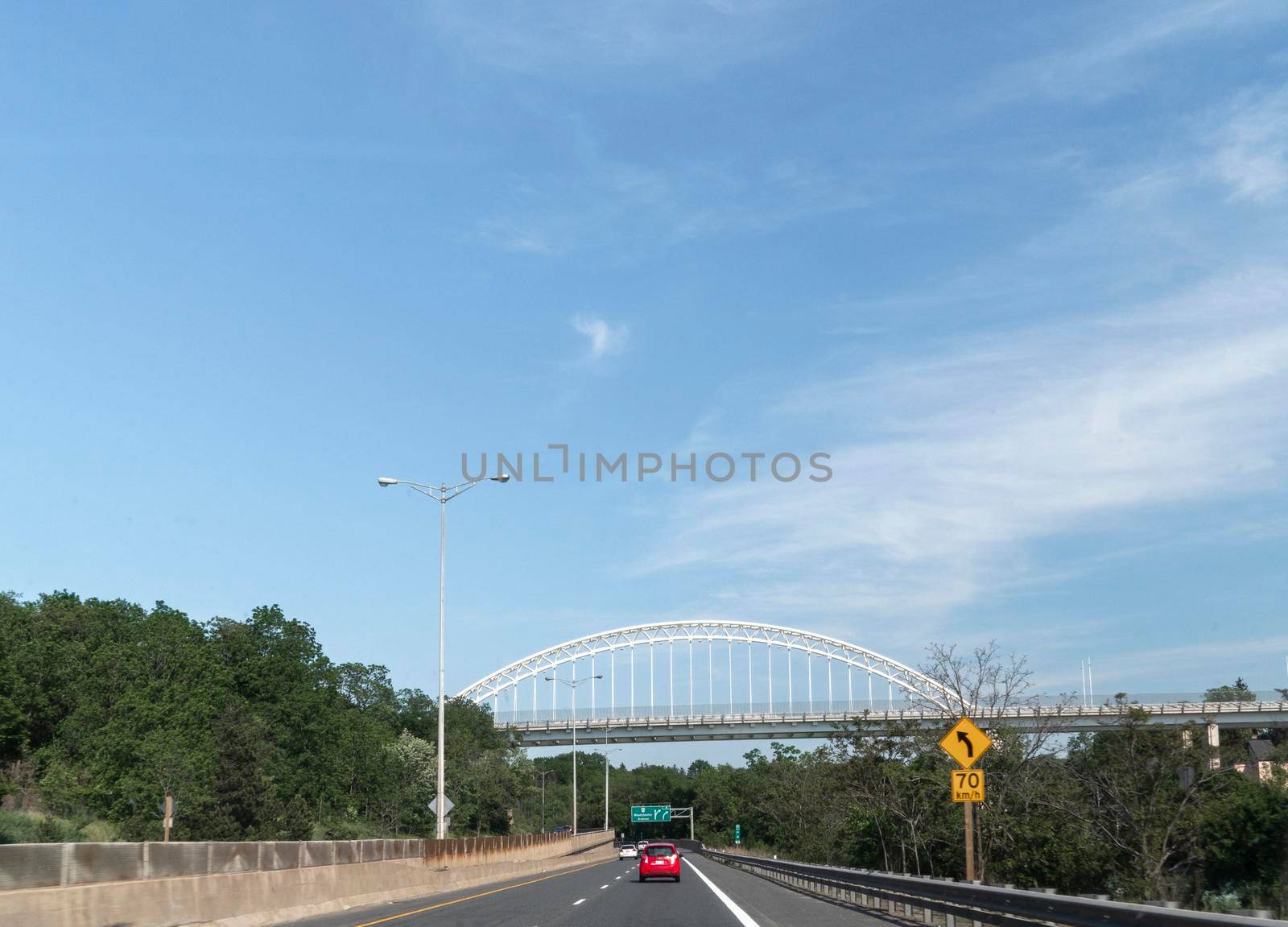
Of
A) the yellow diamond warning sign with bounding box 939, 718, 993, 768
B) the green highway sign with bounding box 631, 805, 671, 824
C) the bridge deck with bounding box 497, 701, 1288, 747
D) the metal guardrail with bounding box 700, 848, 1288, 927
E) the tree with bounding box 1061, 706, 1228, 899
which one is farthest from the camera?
the green highway sign with bounding box 631, 805, 671, 824

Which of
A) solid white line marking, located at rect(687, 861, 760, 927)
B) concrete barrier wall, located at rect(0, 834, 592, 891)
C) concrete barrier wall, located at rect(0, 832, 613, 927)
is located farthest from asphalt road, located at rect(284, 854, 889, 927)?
concrete barrier wall, located at rect(0, 834, 592, 891)

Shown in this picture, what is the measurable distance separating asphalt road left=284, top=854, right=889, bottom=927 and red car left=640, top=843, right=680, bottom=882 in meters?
3.99

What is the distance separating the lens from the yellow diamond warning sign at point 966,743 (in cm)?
2047

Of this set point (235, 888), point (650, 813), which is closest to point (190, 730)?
point (235, 888)

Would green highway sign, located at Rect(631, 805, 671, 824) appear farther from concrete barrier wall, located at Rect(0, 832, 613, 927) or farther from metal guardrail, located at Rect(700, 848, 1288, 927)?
metal guardrail, located at Rect(700, 848, 1288, 927)

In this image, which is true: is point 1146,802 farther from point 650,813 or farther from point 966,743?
point 650,813

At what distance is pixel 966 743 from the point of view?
20531 mm

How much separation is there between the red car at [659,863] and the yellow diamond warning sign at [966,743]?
74.4 feet

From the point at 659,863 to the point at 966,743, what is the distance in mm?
23602

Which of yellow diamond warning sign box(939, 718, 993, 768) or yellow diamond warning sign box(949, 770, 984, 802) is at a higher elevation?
yellow diamond warning sign box(939, 718, 993, 768)

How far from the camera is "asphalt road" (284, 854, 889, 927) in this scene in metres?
20.5

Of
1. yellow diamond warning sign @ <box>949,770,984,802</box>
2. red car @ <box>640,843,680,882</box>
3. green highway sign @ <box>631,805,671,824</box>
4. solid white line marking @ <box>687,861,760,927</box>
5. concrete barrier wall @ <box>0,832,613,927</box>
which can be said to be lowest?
green highway sign @ <box>631,805,671,824</box>

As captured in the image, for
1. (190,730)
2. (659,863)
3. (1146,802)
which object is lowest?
(659,863)

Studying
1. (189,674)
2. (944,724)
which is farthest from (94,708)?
(944,724)
